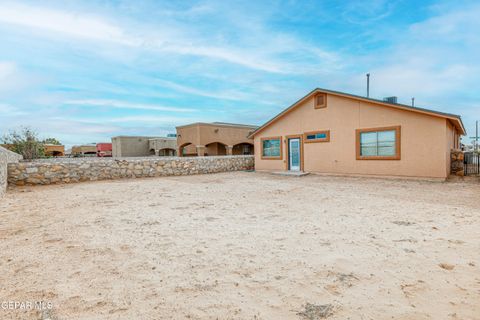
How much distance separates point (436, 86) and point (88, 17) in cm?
2312

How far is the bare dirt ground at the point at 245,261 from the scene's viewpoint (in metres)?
2.13

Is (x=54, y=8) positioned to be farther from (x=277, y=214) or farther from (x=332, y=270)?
(x=332, y=270)

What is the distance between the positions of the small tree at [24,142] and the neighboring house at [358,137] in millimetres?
16254

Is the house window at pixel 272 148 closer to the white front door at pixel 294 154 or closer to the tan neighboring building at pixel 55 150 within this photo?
the white front door at pixel 294 154

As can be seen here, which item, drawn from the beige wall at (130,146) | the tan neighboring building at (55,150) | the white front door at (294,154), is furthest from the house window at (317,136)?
the tan neighboring building at (55,150)

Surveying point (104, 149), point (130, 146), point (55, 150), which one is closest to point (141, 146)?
point (130, 146)

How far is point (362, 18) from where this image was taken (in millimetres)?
12617

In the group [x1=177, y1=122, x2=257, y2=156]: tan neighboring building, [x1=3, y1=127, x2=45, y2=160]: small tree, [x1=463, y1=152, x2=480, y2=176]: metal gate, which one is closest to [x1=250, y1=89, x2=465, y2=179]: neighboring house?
[x1=463, y1=152, x2=480, y2=176]: metal gate

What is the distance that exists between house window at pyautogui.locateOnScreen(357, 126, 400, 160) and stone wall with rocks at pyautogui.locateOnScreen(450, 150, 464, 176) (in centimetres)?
279

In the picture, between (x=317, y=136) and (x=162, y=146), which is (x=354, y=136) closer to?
(x=317, y=136)

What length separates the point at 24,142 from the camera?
54.6ft

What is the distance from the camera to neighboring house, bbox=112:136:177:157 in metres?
33.6

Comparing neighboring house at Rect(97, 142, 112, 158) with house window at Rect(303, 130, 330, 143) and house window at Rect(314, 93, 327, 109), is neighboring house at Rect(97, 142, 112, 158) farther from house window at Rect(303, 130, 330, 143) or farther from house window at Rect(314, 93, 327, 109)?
house window at Rect(314, 93, 327, 109)

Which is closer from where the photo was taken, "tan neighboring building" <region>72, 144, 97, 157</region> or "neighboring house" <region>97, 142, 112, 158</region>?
"neighboring house" <region>97, 142, 112, 158</region>
